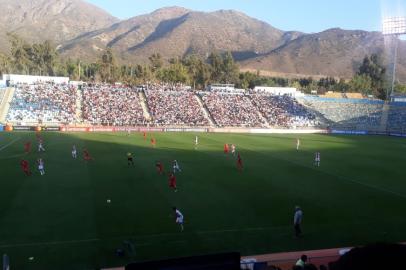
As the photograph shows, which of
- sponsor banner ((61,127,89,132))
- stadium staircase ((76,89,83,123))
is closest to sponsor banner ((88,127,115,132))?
sponsor banner ((61,127,89,132))

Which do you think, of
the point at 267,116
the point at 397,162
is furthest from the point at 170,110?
the point at 397,162

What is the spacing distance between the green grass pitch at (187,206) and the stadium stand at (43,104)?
2898 centimetres

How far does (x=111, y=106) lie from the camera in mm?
74438

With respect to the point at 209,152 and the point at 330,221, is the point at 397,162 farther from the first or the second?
the point at 330,221

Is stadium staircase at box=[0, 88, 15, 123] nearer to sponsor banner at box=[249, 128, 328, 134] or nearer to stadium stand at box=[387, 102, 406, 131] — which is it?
sponsor banner at box=[249, 128, 328, 134]

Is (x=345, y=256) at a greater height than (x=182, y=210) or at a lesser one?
greater

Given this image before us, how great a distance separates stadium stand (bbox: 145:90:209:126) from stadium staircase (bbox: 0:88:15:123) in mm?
24172

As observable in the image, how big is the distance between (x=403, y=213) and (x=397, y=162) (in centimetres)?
2030

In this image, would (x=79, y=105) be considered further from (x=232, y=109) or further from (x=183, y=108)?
(x=232, y=109)

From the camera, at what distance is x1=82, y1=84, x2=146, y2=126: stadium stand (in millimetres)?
69812

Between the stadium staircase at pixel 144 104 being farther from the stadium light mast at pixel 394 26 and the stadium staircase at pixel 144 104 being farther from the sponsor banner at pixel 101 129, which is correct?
the stadium light mast at pixel 394 26

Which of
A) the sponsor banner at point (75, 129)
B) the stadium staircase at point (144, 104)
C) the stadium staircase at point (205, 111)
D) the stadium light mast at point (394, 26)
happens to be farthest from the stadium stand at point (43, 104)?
the stadium light mast at point (394, 26)

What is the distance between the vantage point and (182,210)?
68.3 feet

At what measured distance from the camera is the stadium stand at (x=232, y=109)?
77.1 metres
